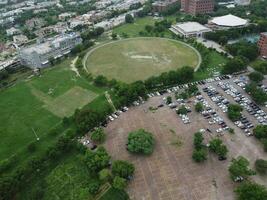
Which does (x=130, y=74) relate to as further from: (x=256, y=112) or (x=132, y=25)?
(x=132, y=25)

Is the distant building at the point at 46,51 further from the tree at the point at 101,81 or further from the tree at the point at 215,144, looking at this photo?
the tree at the point at 215,144

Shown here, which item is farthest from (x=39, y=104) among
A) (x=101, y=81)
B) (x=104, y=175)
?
(x=104, y=175)

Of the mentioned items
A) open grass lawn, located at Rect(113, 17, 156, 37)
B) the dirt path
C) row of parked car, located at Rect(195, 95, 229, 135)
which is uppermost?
the dirt path

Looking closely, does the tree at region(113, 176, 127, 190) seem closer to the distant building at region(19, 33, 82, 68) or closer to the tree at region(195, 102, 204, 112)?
the tree at region(195, 102, 204, 112)

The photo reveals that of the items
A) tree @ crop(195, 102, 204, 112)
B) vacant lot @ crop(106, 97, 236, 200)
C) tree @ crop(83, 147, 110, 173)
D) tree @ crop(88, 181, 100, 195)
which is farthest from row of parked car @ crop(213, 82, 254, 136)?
tree @ crop(88, 181, 100, 195)

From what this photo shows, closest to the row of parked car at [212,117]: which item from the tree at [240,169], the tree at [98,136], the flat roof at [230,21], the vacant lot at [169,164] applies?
the vacant lot at [169,164]

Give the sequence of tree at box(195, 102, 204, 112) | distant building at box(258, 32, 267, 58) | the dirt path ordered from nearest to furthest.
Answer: tree at box(195, 102, 204, 112) < the dirt path < distant building at box(258, 32, 267, 58)
